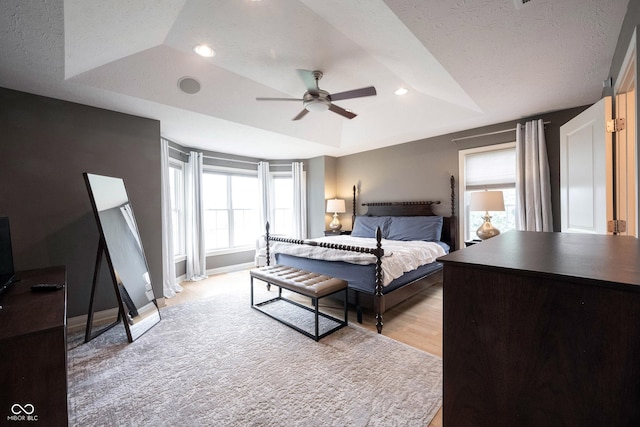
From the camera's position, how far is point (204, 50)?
8.18 ft

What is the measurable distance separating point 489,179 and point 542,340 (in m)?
3.95

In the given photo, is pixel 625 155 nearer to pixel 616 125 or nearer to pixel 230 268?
pixel 616 125

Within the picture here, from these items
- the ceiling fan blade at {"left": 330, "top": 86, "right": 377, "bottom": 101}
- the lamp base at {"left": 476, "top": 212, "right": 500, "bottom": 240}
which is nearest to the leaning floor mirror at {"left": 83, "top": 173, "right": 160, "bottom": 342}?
the ceiling fan blade at {"left": 330, "top": 86, "right": 377, "bottom": 101}

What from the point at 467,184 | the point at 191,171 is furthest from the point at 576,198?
the point at 191,171

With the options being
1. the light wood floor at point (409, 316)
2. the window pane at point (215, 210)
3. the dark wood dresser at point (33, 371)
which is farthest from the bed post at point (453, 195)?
the dark wood dresser at point (33, 371)

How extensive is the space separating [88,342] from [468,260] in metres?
3.32

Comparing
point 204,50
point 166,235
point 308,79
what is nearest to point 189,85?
point 204,50

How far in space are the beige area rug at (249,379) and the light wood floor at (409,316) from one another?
17cm

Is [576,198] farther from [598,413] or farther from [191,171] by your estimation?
[191,171]

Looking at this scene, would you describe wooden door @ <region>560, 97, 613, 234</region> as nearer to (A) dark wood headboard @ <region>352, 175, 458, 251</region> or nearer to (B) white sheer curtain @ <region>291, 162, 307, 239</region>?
(A) dark wood headboard @ <region>352, 175, 458, 251</region>

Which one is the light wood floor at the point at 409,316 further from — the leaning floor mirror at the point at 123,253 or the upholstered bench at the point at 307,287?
the leaning floor mirror at the point at 123,253

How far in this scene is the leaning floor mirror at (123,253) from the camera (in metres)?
2.38

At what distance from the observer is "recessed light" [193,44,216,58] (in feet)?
8.01

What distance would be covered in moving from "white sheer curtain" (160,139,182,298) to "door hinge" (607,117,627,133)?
189 inches
